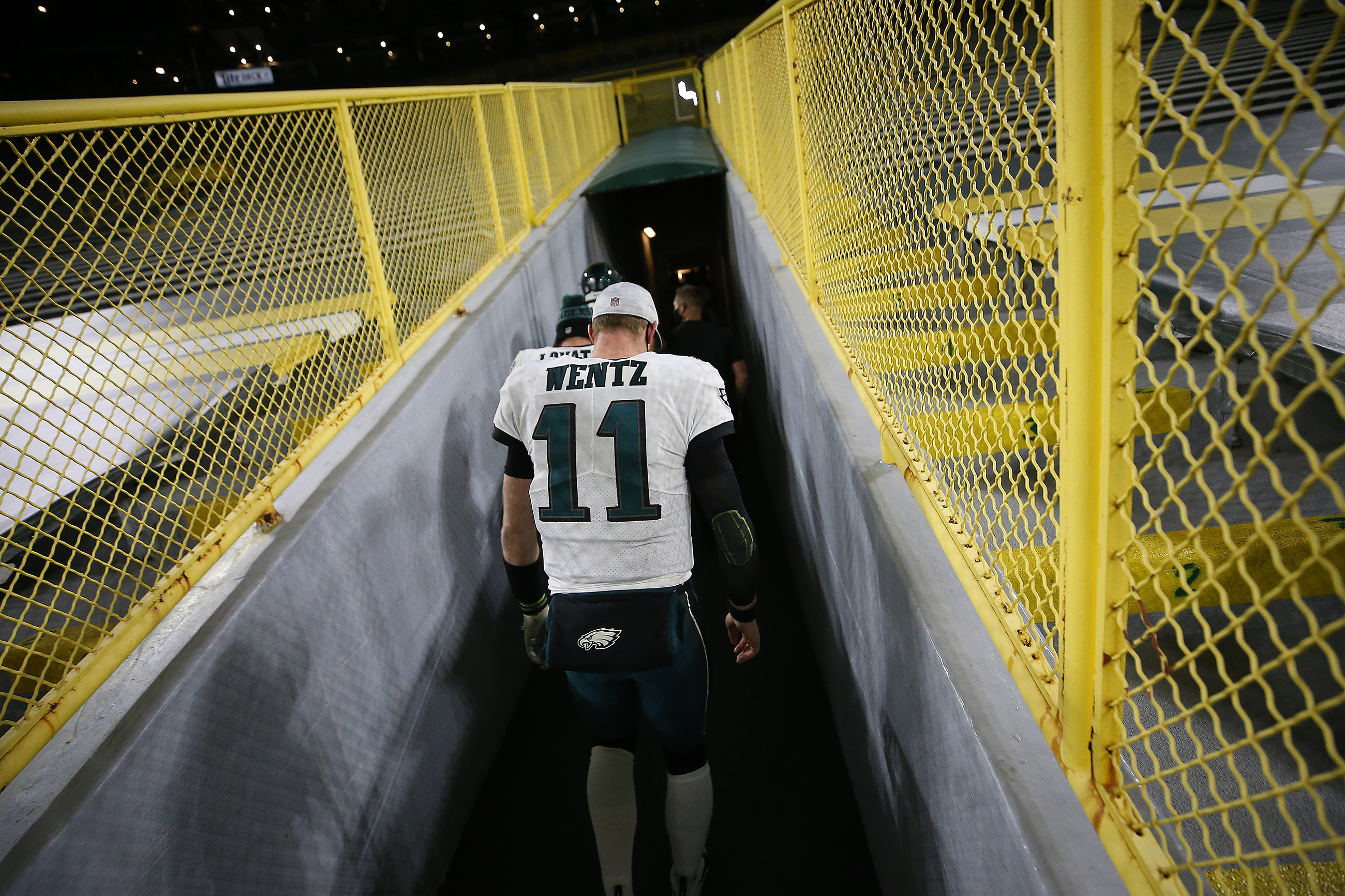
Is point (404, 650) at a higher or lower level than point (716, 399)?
lower

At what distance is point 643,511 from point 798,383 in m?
1.28

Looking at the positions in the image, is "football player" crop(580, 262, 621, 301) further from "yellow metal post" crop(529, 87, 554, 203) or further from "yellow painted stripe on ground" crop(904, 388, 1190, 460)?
"yellow painted stripe on ground" crop(904, 388, 1190, 460)

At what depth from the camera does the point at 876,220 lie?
236 cm

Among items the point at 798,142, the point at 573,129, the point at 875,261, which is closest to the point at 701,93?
the point at 573,129

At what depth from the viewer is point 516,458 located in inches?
96.8

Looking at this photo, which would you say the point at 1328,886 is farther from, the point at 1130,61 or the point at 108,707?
the point at 108,707

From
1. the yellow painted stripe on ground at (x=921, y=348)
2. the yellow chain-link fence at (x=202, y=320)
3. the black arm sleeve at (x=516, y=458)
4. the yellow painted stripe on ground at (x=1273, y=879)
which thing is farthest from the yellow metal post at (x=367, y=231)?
the yellow painted stripe on ground at (x=1273, y=879)

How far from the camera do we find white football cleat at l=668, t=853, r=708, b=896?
244 cm

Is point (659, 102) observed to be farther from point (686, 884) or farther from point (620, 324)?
point (686, 884)

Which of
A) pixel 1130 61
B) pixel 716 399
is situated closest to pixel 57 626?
pixel 716 399

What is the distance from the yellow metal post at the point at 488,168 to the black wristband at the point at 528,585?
2.93 metres

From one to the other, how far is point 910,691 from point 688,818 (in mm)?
1114

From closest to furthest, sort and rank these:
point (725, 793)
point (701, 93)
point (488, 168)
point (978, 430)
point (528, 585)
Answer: point (978, 430) → point (528, 585) → point (725, 793) → point (488, 168) → point (701, 93)

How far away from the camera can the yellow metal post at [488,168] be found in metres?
4.57
